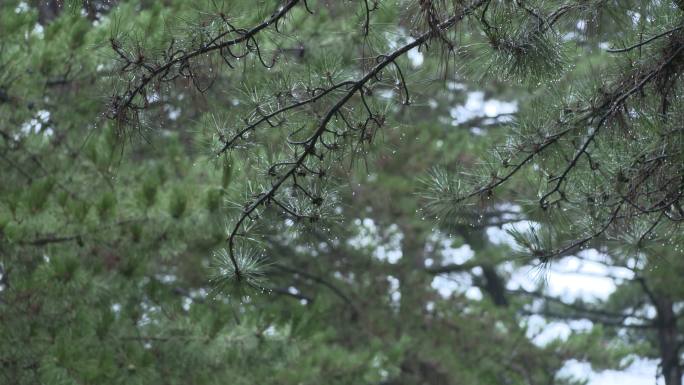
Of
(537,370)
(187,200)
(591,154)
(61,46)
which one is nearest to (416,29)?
(591,154)

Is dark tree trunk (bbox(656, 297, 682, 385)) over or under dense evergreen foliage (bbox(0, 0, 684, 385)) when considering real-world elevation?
over

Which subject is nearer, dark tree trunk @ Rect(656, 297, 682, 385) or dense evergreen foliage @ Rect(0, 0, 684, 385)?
dense evergreen foliage @ Rect(0, 0, 684, 385)

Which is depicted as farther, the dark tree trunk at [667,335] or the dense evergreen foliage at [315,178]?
the dark tree trunk at [667,335]

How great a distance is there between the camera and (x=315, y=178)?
3229 mm

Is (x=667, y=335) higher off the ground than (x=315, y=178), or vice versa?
(x=667, y=335)

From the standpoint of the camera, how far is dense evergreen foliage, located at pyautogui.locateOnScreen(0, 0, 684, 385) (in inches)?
122

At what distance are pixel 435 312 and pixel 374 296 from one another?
2.35 feet

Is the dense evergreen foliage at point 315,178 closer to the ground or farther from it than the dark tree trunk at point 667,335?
closer to the ground

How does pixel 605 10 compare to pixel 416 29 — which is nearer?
pixel 416 29

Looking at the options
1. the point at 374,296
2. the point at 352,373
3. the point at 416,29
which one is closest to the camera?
the point at 416,29

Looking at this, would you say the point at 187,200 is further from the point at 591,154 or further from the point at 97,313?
the point at 591,154

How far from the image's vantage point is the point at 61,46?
527cm

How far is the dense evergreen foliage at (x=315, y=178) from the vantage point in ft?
10.1

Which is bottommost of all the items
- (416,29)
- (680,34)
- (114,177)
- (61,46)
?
(416,29)
